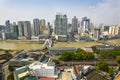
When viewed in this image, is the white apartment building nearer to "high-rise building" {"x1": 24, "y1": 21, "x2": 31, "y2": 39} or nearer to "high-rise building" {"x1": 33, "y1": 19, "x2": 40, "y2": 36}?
"high-rise building" {"x1": 24, "y1": 21, "x2": 31, "y2": 39}

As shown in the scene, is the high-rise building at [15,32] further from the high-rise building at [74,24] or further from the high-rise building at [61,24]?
the high-rise building at [74,24]

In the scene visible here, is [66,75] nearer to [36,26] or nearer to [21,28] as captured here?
[21,28]

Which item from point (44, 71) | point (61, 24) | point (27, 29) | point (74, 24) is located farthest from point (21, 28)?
point (44, 71)

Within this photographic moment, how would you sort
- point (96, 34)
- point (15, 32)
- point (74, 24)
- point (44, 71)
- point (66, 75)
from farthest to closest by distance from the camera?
point (74, 24) < point (15, 32) < point (96, 34) < point (66, 75) < point (44, 71)

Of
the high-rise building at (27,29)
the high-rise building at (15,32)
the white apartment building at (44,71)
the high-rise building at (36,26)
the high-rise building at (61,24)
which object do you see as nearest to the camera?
the white apartment building at (44,71)

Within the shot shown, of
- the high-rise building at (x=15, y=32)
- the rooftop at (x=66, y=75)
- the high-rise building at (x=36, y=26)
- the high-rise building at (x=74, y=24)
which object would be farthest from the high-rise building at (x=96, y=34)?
the rooftop at (x=66, y=75)

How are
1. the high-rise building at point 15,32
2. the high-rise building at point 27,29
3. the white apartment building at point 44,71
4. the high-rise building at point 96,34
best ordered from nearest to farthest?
the white apartment building at point 44,71
the high-rise building at point 96,34
the high-rise building at point 27,29
the high-rise building at point 15,32

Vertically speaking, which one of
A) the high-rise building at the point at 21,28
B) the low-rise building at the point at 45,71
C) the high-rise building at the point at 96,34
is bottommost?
the low-rise building at the point at 45,71

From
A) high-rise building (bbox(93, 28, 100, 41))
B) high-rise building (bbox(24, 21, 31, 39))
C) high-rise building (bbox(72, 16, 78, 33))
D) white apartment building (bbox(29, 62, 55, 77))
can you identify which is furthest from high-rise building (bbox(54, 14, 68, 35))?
white apartment building (bbox(29, 62, 55, 77))
